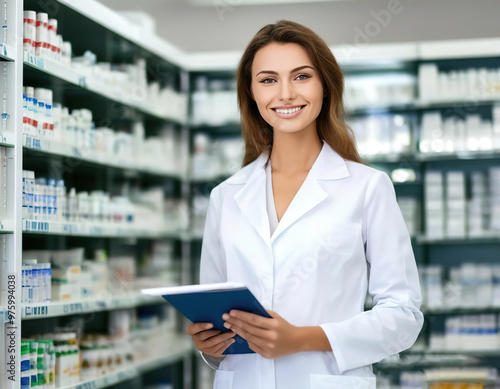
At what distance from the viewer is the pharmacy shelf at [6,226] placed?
282 centimetres

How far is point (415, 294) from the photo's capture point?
74.5 inches

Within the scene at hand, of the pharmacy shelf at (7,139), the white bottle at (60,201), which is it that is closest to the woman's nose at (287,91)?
the pharmacy shelf at (7,139)

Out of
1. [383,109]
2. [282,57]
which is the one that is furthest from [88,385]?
[383,109]

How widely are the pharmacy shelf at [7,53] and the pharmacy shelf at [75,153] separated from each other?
0.34 m

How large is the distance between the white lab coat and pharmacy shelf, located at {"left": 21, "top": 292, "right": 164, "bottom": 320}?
134 centimetres

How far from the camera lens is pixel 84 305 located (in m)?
3.68

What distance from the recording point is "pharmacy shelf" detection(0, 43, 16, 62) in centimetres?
286

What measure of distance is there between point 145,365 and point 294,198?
2943 millimetres

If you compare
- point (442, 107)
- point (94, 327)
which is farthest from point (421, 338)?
point (94, 327)

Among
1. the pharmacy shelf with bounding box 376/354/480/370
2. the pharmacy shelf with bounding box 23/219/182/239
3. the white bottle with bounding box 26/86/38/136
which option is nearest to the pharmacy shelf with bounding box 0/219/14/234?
the pharmacy shelf with bounding box 23/219/182/239

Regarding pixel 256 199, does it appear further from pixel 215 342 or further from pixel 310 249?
pixel 215 342

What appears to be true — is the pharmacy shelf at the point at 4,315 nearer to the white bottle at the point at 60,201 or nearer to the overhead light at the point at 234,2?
Result: the white bottle at the point at 60,201

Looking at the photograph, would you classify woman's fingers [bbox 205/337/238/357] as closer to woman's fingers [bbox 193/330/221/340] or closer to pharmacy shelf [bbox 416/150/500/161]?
woman's fingers [bbox 193/330/221/340]

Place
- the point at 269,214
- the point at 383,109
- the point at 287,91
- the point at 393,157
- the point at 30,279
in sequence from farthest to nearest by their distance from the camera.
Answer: the point at 383,109
the point at 393,157
the point at 30,279
the point at 269,214
the point at 287,91
